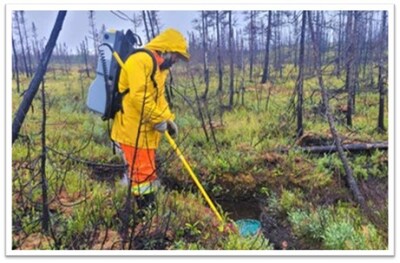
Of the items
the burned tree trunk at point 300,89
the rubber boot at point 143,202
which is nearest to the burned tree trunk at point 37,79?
the rubber boot at point 143,202

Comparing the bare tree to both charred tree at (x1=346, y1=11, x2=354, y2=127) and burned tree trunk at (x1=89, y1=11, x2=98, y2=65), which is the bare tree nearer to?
burned tree trunk at (x1=89, y1=11, x2=98, y2=65)

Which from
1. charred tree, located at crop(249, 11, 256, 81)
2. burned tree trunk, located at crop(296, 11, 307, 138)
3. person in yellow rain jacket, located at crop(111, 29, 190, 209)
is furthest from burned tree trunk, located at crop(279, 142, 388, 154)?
person in yellow rain jacket, located at crop(111, 29, 190, 209)

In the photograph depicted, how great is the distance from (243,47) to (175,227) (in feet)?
3.54

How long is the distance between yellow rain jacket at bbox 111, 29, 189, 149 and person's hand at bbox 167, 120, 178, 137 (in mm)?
29

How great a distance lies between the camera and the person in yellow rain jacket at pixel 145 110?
2.27m

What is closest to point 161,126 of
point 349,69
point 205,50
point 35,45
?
point 205,50

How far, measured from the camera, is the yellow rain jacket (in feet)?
7.42

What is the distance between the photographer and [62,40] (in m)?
2.29

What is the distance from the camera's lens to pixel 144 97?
219 cm

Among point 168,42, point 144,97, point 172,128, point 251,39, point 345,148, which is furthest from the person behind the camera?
point 345,148

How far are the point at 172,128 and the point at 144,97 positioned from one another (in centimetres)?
35
